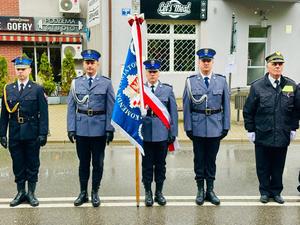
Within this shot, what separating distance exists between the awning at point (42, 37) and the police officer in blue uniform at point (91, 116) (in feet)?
51.8

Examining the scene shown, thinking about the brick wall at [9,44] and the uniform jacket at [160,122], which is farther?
the brick wall at [9,44]

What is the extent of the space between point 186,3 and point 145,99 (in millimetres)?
11962

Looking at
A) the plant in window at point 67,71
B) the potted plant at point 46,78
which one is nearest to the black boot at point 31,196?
the potted plant at point 46,78

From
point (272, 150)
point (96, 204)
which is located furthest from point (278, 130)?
point (96, 204)

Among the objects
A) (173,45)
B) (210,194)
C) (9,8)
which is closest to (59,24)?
(9,8)

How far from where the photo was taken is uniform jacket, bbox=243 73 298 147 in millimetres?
5484

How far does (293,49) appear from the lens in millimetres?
18094

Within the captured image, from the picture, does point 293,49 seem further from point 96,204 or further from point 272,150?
point 96,204

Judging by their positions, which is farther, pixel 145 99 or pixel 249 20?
pixel 249 20

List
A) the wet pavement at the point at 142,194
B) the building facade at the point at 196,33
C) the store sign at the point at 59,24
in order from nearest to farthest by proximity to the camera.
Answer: the wet pavement at the point at 142,194, the building facade at the point at 196,33, the store sign at the point at 59,24

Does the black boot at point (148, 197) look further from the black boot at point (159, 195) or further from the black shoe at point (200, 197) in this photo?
the black shoe at point (200, 197)

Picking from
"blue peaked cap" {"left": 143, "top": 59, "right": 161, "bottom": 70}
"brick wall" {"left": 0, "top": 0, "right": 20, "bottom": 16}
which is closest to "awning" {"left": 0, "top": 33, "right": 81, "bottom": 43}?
"brick wall" {"left": 0, "top": 0, "right": 20, "bottom": 16}

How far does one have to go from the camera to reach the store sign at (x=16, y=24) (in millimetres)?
20156

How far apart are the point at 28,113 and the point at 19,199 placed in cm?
114
